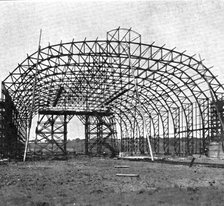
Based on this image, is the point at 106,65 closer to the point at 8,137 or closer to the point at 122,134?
the point at 8,137

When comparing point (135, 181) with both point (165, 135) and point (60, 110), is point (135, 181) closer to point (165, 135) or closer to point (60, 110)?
point (60, 110)

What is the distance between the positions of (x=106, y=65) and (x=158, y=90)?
9617 mm

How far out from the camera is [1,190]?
38.5 feet

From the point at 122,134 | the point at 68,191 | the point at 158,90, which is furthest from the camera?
the point at 122,134

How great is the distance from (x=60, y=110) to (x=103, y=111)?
5.17 meters

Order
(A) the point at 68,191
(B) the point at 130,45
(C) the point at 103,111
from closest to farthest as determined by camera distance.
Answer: (A) the point at 68,191
(B) the point at 130,45
(C) the point at 103,111

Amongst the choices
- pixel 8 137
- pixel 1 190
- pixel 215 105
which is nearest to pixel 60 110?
pixel 8 137

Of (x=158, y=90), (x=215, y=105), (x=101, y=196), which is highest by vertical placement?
(x=158, y=90)

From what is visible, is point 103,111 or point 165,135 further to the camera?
point 165,135

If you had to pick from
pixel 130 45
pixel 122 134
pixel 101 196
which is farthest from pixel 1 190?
pixel 122 134

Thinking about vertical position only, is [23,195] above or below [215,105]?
below

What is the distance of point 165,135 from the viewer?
4853cm

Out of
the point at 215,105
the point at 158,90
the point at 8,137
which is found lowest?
the point at 8,137

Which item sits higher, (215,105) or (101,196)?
(215,105)
